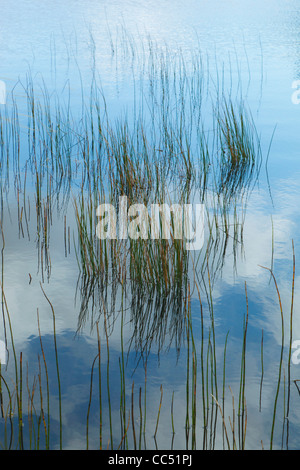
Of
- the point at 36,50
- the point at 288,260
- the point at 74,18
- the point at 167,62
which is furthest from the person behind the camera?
the point at 74,18

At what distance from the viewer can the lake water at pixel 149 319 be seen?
1.99 metres

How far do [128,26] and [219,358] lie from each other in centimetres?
1102

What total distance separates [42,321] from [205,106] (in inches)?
169

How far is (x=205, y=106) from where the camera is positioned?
639 centimetres

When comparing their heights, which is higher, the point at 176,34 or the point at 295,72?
the point at 176,34

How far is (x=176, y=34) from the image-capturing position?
1148 cm

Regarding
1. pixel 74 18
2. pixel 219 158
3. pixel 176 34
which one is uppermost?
pixel 74 18

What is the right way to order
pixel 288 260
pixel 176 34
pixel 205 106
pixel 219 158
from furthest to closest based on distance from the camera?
pixel 176 34, pixel 205 106, pixel 219 158, pixel 288 260

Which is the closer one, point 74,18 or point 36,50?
point 36,50

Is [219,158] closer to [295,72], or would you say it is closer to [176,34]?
[295,72]

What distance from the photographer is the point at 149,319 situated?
8.82 feet

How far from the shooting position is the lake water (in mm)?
1992
